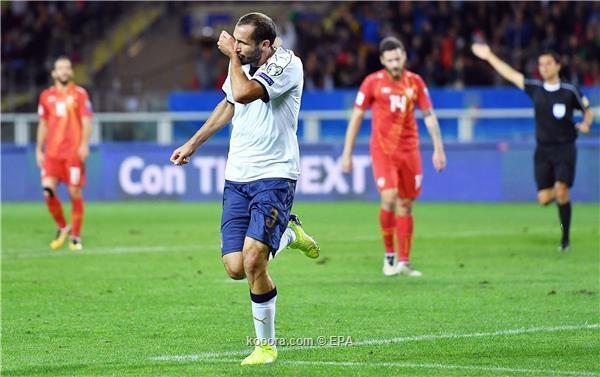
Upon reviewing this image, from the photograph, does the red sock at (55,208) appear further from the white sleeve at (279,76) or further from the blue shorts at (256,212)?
the white sleeve at (279,76)

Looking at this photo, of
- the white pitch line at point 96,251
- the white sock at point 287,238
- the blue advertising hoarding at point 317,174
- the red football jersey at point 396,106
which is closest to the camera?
the white sock at point 287,238

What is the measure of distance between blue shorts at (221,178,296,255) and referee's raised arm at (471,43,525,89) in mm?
5818

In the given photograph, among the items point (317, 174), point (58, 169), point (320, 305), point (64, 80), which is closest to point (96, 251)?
point (58, 169)

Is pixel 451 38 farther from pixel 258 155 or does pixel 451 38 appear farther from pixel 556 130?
pixel 258 155

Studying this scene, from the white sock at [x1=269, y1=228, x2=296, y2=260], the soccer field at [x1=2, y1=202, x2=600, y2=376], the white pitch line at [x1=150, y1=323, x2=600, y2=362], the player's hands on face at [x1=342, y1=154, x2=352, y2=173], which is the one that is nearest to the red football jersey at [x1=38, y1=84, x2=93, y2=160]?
the soccer field at [x1=2, y1=202, x2=600, y2=376]

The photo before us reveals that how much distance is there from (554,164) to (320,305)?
227 inches

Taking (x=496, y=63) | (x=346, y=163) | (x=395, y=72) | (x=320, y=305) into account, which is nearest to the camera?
(x=320, y=305)

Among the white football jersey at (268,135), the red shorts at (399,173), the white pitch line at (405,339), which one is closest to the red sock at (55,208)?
the red shorts at (399,173)

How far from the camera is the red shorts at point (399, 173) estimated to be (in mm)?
12953

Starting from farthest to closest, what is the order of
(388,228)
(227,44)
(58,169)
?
1. (58,169)
2. (388,228)
3. (227,44)

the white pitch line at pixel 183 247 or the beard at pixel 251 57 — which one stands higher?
the beard at pixel 251 57

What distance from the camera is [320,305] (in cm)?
1074

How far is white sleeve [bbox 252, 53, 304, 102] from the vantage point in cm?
788

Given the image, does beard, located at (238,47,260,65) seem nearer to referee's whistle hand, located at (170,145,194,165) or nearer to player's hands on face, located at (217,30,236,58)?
player's hands on face, located at (217,30,236,58)
